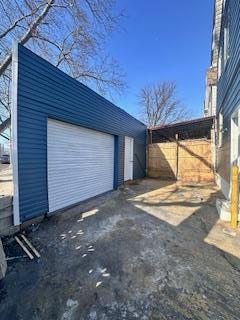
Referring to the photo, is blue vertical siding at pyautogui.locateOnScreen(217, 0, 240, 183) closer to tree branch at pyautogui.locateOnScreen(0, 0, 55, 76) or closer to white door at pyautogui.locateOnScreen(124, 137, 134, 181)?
white door at pyautogui.locateOnScreen(124, 137, 134, 181)

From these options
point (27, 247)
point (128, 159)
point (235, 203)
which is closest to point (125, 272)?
point (27, 247)

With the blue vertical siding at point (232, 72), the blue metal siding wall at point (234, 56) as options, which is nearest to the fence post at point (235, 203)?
the blue vertical siding at point (232, 72)

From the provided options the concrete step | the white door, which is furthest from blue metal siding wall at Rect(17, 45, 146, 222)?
the white door

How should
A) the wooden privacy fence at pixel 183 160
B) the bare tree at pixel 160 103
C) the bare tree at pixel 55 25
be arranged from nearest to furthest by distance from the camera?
the bare tree at pixel 55 25, the wooden privacy fence at pixel 183 160, the bare tree at pixel 160 103

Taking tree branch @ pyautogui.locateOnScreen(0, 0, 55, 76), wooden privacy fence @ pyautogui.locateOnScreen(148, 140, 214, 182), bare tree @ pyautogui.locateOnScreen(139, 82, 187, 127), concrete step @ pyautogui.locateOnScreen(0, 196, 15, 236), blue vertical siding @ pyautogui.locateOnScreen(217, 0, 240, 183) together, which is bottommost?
concrete step @ pyautogui.locateOnScreen(0, 196, 15, 236)

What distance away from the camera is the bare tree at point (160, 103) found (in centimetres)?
2464

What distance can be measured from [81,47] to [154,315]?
9987 mm

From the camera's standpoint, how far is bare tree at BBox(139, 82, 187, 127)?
24641 millimetres

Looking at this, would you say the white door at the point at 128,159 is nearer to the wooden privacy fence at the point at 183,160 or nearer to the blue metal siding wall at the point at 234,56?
the wooden privacy fence at the point at 183,160

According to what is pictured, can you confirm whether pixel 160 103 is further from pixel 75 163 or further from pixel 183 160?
pixel 75 163

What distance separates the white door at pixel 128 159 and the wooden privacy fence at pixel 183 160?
7.08 ft

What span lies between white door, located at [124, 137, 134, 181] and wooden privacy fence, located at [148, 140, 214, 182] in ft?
7.08

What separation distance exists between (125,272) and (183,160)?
8.42 meters

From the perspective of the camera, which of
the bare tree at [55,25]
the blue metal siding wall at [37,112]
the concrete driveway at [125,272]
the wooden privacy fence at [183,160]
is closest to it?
the concrete driveway at [125,272]
